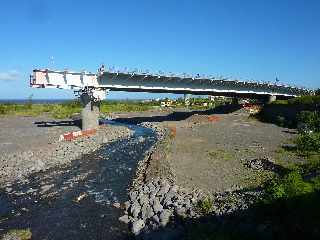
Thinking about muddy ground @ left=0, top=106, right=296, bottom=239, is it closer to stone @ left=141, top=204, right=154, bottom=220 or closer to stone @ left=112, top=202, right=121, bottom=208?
stone @ left=112, top=202, right=121, bottom=208

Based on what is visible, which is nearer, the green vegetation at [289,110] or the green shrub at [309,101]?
the green vegetation at [289,110]

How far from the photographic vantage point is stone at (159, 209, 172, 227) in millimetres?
20791

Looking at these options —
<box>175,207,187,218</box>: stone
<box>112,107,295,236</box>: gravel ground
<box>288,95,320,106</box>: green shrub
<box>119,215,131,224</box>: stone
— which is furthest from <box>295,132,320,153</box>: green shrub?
<box>288,95,320,106</box>: green shrub

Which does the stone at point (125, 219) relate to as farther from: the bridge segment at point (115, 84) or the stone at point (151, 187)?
the bridge segment at point (115, 84)

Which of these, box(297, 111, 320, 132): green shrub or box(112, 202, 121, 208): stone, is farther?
box(297, 111, 320, 132): green shrub

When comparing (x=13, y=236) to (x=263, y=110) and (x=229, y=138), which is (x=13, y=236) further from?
(x=263, y=110)

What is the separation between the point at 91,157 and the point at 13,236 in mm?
23164

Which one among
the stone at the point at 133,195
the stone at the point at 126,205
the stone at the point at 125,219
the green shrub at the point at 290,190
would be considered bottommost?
the stone at the point at 125,219

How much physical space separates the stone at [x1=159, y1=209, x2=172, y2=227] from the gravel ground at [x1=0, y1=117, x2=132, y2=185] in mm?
15075

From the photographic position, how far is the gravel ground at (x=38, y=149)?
3634cm

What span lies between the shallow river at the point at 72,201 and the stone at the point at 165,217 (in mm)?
1791

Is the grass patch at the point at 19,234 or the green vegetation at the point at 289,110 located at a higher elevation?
the green vegetation at the point at 289,110

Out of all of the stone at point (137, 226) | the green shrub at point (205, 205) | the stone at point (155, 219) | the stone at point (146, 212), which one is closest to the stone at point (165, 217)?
the stone at point (155, 219)

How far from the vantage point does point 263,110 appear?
90000 mm
